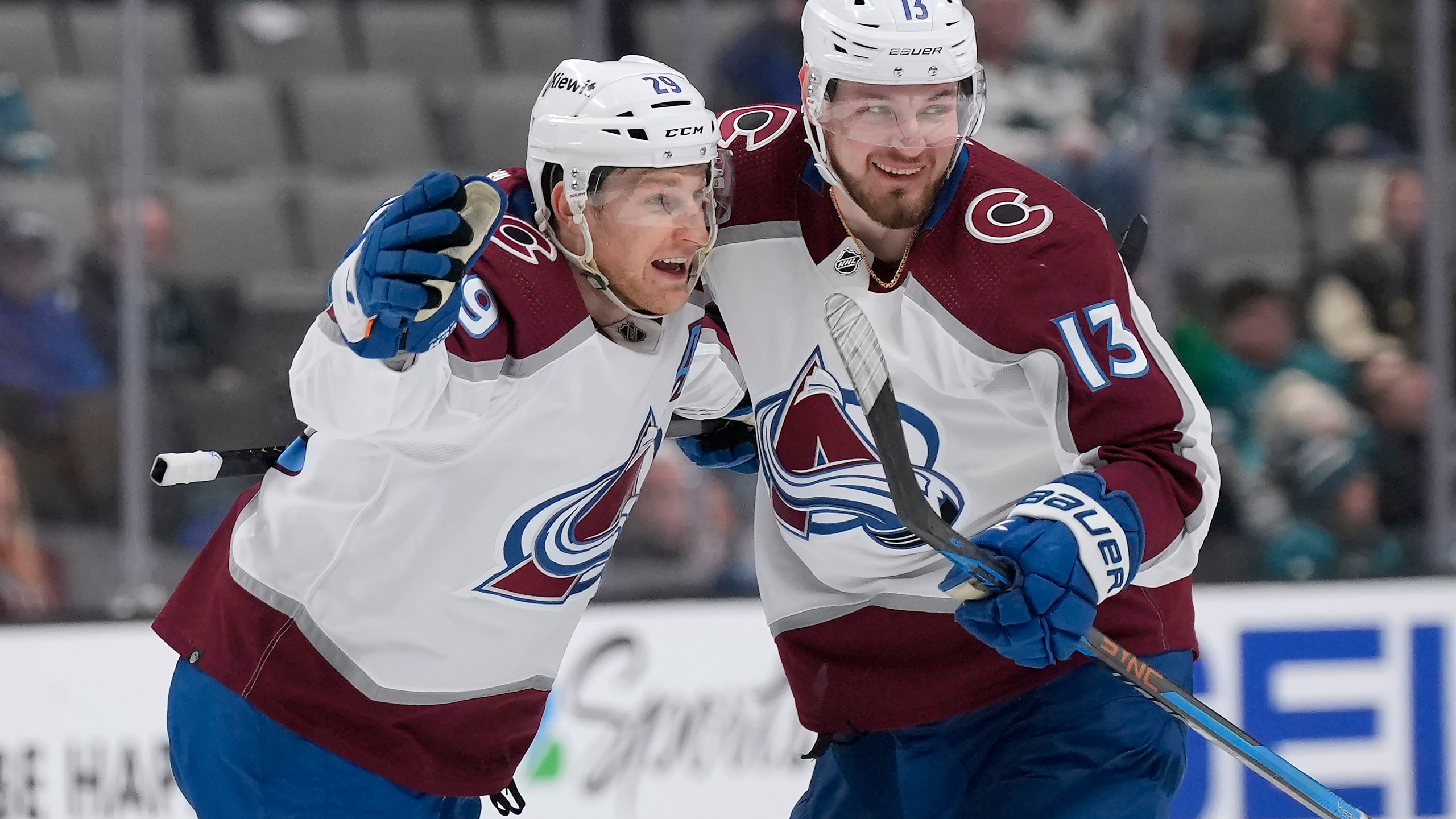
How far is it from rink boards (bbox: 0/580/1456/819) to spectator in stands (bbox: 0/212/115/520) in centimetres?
43

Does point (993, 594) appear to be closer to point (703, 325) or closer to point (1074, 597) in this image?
point (1074, 597)

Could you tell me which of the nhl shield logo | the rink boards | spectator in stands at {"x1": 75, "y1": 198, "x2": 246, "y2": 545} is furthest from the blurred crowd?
the nhl shield logo

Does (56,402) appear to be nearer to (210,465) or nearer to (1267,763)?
(210,465)

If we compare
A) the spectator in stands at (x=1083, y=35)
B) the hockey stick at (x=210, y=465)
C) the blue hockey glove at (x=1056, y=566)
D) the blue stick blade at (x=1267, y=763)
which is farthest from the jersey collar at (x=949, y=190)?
the spectator in stands at (x=1083, y=35)

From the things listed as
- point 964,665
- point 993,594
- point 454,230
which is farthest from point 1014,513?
point 454,230

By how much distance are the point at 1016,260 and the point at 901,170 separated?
0.59 ft

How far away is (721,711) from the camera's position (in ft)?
13.5

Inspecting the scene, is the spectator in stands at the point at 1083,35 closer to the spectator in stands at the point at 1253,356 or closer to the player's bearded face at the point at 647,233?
the spectator in stands at the point at 1253,356

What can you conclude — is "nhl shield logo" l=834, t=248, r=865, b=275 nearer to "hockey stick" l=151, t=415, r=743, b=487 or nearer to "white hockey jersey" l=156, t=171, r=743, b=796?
"white hockey jersey" l=156, t=171, r=743, b=796

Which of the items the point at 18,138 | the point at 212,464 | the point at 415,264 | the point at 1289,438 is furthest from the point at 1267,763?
the point at 18,138

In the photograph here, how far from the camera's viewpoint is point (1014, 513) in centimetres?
218

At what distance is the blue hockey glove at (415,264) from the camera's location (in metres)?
1.92

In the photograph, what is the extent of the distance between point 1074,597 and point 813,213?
2.08 ft

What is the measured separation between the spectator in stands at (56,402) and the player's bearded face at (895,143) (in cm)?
246
